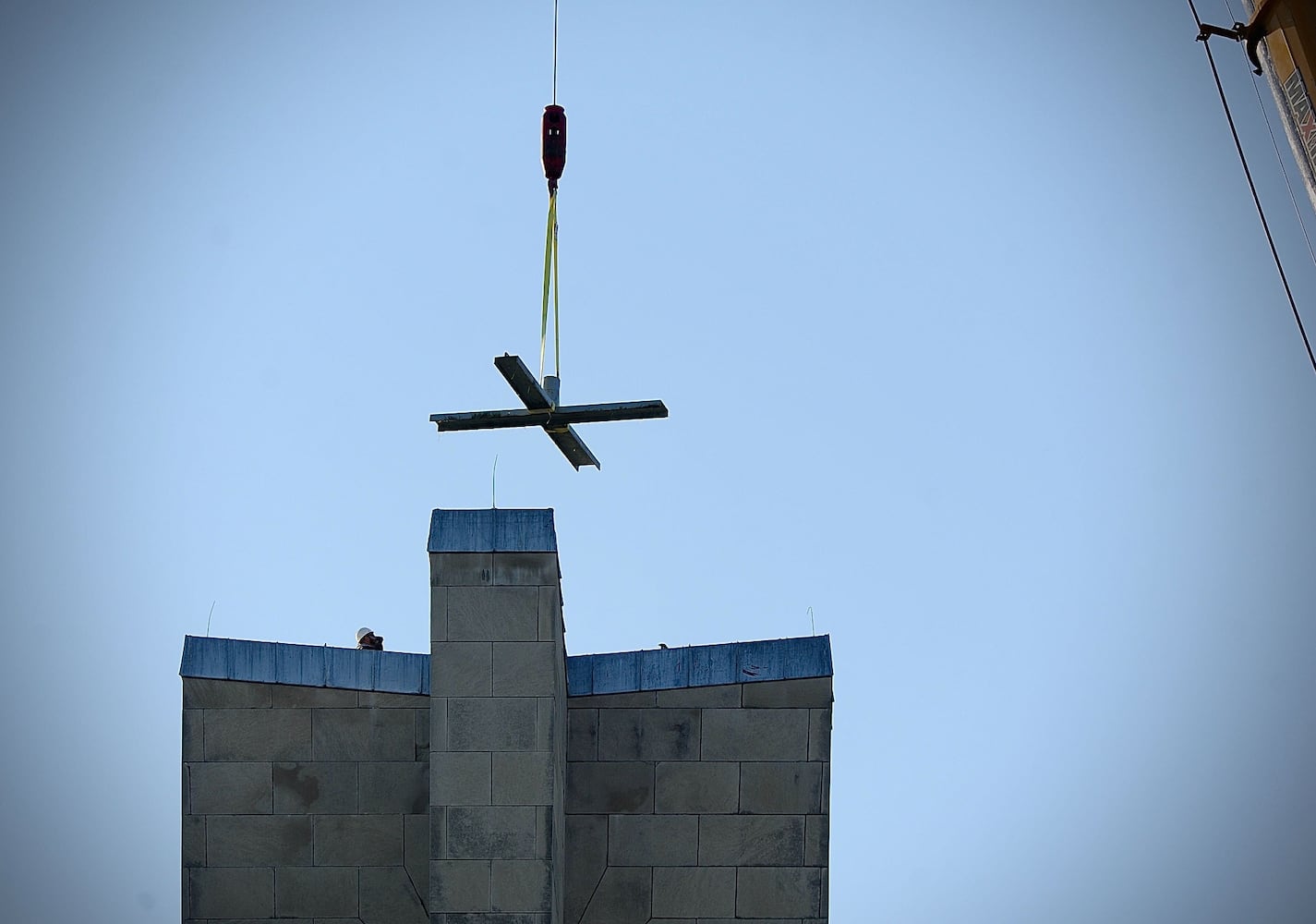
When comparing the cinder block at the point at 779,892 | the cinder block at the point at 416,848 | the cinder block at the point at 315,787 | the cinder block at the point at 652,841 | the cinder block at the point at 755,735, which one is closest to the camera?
the cinder block at the point at 416,848

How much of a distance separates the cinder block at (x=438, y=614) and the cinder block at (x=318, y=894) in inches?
141

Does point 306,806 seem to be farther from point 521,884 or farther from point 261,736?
point 521,884

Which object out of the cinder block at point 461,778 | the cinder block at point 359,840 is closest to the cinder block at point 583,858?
the cinder block at point 359,840

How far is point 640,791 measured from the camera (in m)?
24.7

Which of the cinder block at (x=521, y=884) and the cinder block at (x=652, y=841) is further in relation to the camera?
the cinder block at (x=652, y=841)

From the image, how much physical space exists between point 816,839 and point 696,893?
149cm

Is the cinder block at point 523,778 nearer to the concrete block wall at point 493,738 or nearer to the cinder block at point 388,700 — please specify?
the concrete block wall at point 493,738

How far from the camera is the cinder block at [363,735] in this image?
24.2 meters

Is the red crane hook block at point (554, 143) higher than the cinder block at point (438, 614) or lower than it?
higher

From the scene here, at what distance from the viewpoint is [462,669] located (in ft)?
72.4

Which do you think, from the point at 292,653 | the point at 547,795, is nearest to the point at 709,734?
the point at 547,795

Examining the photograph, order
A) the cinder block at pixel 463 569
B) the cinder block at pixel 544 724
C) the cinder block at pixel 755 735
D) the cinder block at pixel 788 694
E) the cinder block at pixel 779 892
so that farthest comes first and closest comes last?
the cinder block at pixel 788 694 → the cinder block at pixel 755 735 → the cinder block at pixel 779 892 → the cinder block at pixel 463 569 → the cinder block at pixel 544 724

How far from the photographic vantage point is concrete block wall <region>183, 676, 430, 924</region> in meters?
24.1

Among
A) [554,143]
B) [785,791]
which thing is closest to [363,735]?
[785,791]
